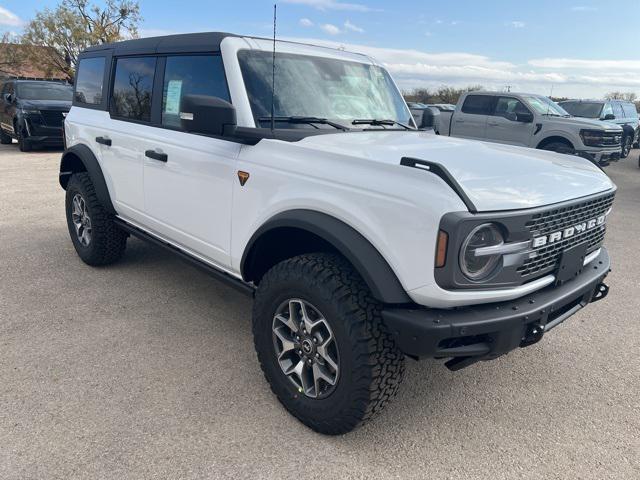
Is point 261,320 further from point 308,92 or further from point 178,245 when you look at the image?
point 308,92

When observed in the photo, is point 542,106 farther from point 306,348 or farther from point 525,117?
point 306,348

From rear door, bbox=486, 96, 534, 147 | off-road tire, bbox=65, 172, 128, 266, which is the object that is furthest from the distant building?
off-road tire, bbox=65, 172, 128, 266

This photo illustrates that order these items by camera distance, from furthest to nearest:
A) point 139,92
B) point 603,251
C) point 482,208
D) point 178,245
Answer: point 139,92
point 178,245
point 603,251
point 482,208

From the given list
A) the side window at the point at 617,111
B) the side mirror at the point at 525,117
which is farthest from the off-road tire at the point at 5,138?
the side window at the point at 617,111

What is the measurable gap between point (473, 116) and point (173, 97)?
10.1m

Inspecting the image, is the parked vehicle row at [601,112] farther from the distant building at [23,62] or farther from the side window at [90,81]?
the distant building at [23,62]

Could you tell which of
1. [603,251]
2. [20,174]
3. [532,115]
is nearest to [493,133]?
[532,115]

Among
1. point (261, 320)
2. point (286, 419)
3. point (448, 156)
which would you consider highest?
point (448, 156)

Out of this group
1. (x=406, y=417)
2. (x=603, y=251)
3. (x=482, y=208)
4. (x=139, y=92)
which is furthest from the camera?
(x=139, y=92)

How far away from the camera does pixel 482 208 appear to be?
2.01 meters

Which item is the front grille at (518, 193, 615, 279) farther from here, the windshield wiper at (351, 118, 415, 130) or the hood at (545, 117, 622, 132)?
the hood at (545, 117, 622, 132)

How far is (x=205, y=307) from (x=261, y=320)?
4.62 ft

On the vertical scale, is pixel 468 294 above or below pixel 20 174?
above

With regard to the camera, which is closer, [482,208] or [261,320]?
[482,208]
